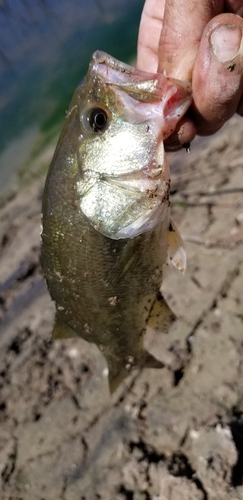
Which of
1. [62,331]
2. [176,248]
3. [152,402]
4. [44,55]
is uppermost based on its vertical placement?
Answer: [176,248]

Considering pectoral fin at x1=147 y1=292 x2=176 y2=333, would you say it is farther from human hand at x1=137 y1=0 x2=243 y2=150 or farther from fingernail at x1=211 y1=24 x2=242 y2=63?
fingernail at x1=211 y1=24 x2=242 y2=63

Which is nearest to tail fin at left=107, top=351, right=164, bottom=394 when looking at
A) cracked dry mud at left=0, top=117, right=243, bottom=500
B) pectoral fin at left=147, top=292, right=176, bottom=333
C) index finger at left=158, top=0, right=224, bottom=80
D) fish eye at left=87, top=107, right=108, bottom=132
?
pectoral fin at left=147, top=292, right=176, bottom=333

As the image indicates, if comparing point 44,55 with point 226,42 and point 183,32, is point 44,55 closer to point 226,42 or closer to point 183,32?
point 183,32

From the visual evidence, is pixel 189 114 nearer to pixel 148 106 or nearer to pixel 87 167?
pixel 148 106

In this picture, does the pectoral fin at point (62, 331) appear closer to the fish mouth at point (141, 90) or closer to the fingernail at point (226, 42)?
the fish mouth at point (141, 90)

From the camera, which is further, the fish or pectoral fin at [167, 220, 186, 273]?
pectoral fin at [167, 220, 186, 273]

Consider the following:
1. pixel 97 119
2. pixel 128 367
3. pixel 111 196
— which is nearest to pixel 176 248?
pixel 111 196
